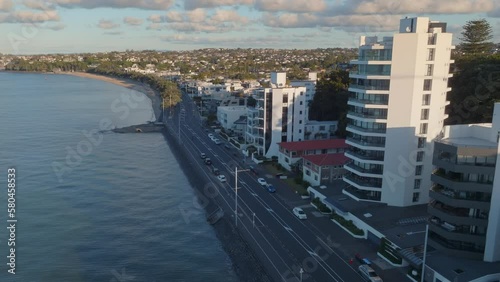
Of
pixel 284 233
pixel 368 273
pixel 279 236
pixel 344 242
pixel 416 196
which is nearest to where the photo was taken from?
pixel 368 273

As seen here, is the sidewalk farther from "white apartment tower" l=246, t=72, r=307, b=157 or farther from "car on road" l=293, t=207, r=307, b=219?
"white apartment tower" l=246, t=72, r=307, b=157

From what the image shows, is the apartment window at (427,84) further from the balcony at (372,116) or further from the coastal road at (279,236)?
the coastal road at (279,236)

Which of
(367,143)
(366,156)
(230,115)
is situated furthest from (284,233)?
(230,115)

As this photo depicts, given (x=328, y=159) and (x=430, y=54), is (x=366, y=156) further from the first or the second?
(x=430, y=54)

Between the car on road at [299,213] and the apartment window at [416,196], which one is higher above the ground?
the apartment window at [416,196]

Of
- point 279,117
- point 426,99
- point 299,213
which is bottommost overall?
point 299,213

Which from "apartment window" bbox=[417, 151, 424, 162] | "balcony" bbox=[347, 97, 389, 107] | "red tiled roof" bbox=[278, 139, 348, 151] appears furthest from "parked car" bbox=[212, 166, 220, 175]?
"apartment window" bbox=[417, 151, 424, 162]

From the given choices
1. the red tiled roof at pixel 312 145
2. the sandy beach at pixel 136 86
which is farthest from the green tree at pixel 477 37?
the sandy beach at pixel 136 86
